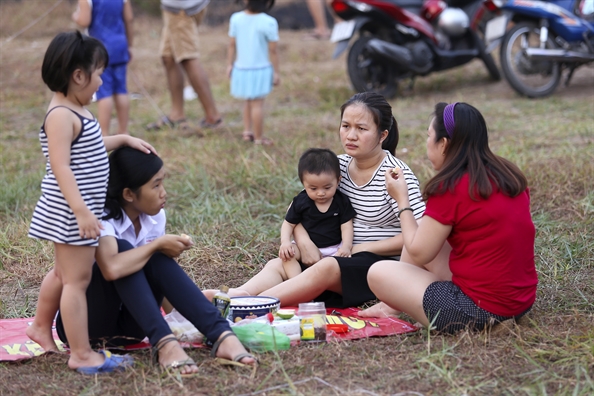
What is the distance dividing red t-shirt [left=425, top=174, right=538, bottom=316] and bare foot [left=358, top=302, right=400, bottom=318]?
0.39 metres

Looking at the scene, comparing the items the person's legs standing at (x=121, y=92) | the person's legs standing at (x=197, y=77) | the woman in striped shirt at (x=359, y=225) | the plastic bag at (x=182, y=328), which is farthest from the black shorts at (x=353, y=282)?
the person's legs standing at (x=197, y=77)

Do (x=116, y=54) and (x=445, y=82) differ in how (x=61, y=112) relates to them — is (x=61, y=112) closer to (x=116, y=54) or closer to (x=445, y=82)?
(x=116, y=54)

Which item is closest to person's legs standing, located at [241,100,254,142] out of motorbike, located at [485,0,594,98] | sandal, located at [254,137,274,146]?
sandal, located at [254,137,274,146]

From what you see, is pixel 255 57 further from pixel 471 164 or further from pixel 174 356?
pixel 174 356

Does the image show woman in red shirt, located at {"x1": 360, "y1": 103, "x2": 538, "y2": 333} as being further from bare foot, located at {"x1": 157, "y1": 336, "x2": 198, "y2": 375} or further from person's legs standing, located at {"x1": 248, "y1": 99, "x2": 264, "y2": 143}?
person's legs standing, located at {"x1": 248, "y1": 99, "x2": 264, "y2": 143}

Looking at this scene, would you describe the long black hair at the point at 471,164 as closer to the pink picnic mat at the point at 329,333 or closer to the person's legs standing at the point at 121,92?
the pink picnic mat at the point at 329,333

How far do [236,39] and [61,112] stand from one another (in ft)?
12.6

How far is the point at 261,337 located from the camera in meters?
2.77

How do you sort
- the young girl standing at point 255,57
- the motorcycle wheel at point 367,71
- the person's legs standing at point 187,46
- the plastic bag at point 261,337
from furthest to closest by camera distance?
the motorcycle wheel at point 367,71 < the person's legs standing at point 187,46 < the young girl standing at point 255,57 < the plastic bag at point 261,337

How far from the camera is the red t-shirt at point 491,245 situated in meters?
2.65

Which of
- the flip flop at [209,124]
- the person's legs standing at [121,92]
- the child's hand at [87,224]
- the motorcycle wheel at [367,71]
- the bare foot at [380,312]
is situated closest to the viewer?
the child's hand at [87,224]

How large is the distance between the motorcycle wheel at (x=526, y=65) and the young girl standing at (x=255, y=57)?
8.04 feet

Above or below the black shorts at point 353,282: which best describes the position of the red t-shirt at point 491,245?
above

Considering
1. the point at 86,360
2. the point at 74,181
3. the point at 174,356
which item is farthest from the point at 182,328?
the point at 74,181
